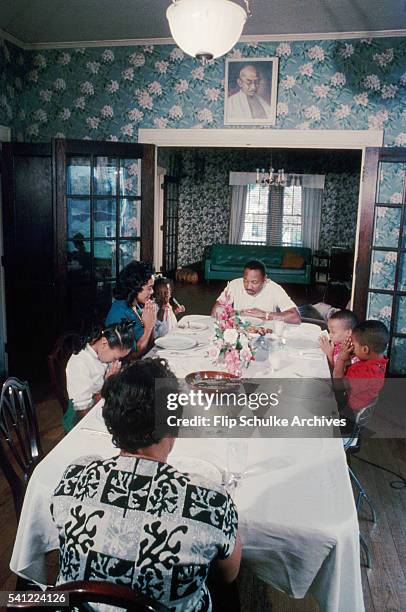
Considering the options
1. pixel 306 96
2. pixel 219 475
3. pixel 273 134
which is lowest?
pixel 219 475

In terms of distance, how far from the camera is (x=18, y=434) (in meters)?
2.02

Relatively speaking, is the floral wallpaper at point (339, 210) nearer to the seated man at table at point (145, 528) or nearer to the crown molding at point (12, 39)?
the crown molding at point (12, 39)

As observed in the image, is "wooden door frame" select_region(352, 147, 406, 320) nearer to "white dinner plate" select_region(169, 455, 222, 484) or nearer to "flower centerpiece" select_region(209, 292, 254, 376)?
"flower centerpiece" select_region(209, 292, 254, 376)

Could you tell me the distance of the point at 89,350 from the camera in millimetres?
2410

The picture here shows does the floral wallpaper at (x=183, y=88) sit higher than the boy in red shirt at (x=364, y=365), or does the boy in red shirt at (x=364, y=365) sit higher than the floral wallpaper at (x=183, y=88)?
the floral wallpaper at (x=183, y=88)

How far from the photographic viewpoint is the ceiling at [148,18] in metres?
3.81

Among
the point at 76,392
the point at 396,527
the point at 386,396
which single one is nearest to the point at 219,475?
the point at 76,392

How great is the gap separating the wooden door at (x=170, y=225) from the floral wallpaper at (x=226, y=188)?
0.24 meters

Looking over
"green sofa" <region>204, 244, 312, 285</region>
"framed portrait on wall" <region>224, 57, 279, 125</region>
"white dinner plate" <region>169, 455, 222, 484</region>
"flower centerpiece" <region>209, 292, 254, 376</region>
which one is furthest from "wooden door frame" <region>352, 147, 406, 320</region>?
"green sofa" <region>204, 244, 312, 285</region>

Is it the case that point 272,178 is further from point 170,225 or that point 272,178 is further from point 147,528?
point 147,528

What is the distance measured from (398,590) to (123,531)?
1.64 m

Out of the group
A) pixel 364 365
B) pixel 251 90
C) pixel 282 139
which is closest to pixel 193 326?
pixel 364 365

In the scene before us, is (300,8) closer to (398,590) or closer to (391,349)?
(391,349)

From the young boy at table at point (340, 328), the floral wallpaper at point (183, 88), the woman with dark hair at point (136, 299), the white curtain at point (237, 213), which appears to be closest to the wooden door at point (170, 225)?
the white curtain at point (237, 213)
